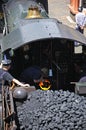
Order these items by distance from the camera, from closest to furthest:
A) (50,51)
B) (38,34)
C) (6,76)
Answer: (6,76) → (38,34) → (50,51)

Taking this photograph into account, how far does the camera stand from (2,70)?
9.38 meters

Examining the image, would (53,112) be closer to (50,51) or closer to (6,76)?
(6,76)

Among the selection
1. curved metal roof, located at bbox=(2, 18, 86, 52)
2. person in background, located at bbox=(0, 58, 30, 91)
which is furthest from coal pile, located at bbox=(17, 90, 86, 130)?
curved metal roof, located at bbox=(2, 18, 86, 52)

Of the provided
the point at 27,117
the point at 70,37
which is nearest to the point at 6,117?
the point at 27,117

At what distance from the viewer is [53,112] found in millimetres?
7996

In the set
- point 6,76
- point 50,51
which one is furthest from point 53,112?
point 50,51

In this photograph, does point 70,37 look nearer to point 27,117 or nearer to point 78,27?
point 27,117

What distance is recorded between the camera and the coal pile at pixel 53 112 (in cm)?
777

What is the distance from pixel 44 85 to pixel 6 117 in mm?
2540

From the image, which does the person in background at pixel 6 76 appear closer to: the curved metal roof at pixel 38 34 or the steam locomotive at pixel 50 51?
the steam locomotive at pixel 50 51

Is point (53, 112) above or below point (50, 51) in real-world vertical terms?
below

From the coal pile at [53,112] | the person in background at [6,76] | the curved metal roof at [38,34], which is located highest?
the curved metal roof at [38,34]

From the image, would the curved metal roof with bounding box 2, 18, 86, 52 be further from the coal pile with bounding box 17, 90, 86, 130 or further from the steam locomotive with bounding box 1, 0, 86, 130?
the coal pile with bounding box 17, 90, 86, 130

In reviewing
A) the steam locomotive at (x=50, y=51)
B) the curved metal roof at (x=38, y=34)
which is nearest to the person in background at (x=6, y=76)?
the steam locomotive at (x=50, y=51)
